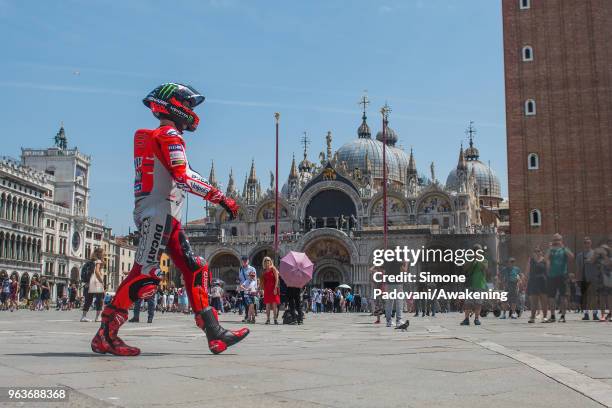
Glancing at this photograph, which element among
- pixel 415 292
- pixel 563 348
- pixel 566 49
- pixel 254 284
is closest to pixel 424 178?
pixel 566 49

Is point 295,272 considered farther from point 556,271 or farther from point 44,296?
point 44,296

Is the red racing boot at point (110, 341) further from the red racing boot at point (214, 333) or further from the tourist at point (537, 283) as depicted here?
the tourist at point (537, 283)

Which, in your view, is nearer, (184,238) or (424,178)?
(184,238)

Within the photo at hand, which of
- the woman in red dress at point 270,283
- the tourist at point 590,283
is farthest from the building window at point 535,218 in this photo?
the woman in red dress at point 270,283

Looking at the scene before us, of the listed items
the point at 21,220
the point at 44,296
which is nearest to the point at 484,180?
the point at 21,220

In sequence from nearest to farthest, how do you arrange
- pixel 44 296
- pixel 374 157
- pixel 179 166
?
pixel 179 166 → pixel 44 296 → pixel 374 157

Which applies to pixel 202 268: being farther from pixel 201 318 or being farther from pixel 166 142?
pixel 166 142

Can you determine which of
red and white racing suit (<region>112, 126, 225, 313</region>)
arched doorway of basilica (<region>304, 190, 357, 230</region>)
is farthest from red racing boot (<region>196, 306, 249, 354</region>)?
arched doorway of basilica (<region>304, 190, 357, 230</region>)

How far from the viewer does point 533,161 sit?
123ft

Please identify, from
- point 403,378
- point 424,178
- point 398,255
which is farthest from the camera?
point 424,178

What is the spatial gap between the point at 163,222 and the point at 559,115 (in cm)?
3520

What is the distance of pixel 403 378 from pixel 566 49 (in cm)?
3727

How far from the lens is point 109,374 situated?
14.3 feet

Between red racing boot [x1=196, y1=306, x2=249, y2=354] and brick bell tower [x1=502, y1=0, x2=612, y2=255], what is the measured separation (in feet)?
110
